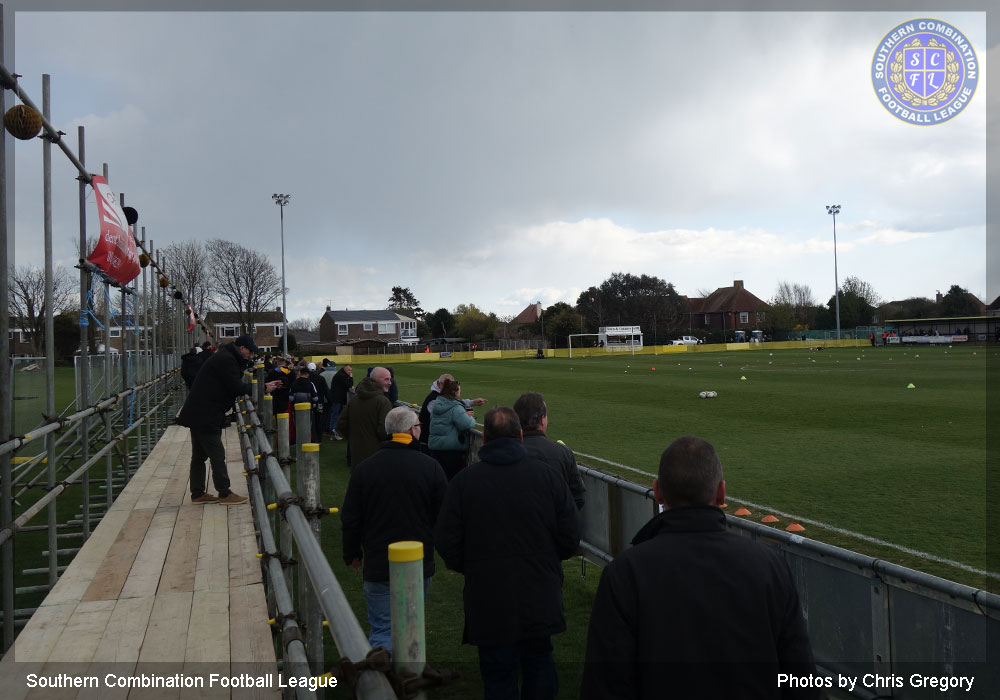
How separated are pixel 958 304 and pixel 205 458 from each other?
3895 inches

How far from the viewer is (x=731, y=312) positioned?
108875 mm

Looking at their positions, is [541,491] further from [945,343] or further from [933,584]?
[945,343]

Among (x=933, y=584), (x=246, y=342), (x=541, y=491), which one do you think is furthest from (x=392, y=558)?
(x=246, y=342)

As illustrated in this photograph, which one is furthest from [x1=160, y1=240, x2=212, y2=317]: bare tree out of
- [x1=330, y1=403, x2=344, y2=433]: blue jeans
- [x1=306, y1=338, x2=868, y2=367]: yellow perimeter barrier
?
[x1=330, y1=403, x2=344, y2=433]: blue jeans

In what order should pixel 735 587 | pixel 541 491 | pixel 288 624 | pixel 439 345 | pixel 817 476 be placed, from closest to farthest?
pixel 735 587 < pixel 288 624 < pixel 541 491 < pixel 817 476 < pixel 439 345

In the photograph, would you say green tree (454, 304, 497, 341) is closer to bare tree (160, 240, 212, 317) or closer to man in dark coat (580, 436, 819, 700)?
bare tree (160, 240, 212, 317)

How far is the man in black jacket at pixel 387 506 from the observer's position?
167 inches

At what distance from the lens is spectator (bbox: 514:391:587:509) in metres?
4.50

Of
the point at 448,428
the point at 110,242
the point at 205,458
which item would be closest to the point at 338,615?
the point at 448,428

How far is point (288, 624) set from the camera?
268cm

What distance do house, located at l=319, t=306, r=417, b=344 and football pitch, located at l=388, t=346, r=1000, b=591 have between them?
258 feet

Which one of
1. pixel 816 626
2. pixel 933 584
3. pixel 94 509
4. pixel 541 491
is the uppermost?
pixel 541 491

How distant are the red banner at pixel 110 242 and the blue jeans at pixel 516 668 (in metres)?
5.92

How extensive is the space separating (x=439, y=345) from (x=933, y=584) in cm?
8329
